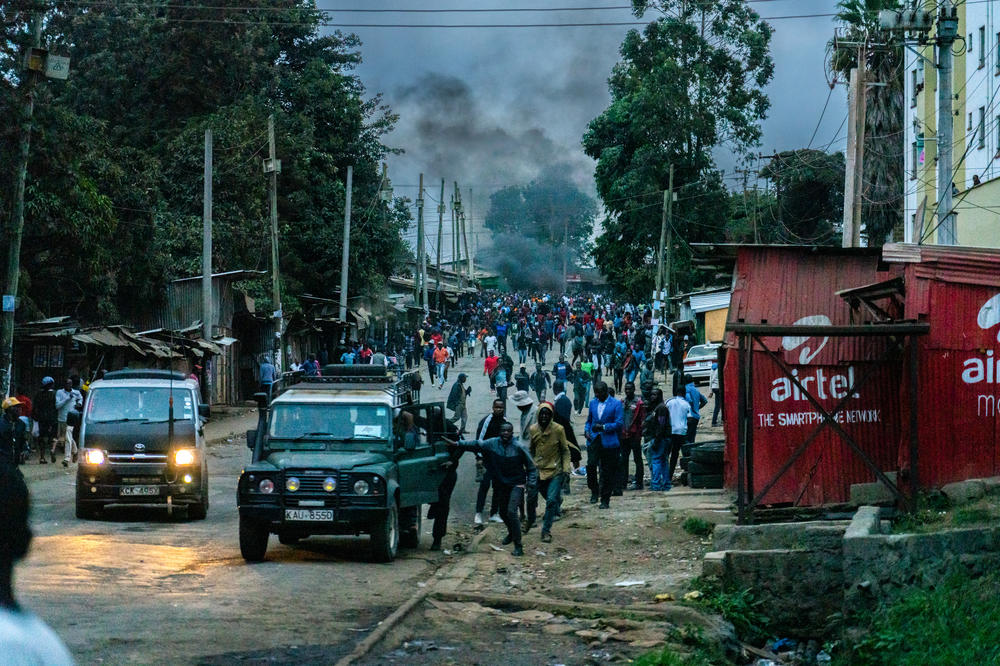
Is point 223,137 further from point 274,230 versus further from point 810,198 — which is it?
point 810,198

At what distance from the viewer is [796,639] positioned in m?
12.0

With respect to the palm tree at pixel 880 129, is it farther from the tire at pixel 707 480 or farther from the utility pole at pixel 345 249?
the tire at pixel 707 480

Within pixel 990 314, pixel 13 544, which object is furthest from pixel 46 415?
pixel 13 544

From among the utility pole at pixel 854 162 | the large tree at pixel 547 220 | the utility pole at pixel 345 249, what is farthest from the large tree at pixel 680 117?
the large tree at pixel 547 220

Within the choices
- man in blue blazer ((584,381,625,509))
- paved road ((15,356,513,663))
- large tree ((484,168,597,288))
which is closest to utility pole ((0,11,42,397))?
paved road ((15,356,513,663))

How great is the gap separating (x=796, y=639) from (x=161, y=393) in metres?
10.5

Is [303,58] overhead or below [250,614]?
overhead

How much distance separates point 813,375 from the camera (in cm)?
1568

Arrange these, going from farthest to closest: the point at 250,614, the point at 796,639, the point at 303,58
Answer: the point at 303,58 < the point at 796,639 < the point at 250,614

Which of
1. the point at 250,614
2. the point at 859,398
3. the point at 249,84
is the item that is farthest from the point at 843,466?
the point at 249,84

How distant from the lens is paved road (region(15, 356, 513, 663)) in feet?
31.6

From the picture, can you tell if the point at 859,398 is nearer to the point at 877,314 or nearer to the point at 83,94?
the point at 877,314

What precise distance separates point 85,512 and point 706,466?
31.1 feet

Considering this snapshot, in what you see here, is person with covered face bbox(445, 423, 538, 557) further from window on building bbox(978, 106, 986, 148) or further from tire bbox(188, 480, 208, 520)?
window on building bbox(978, 106, 986, 148)
